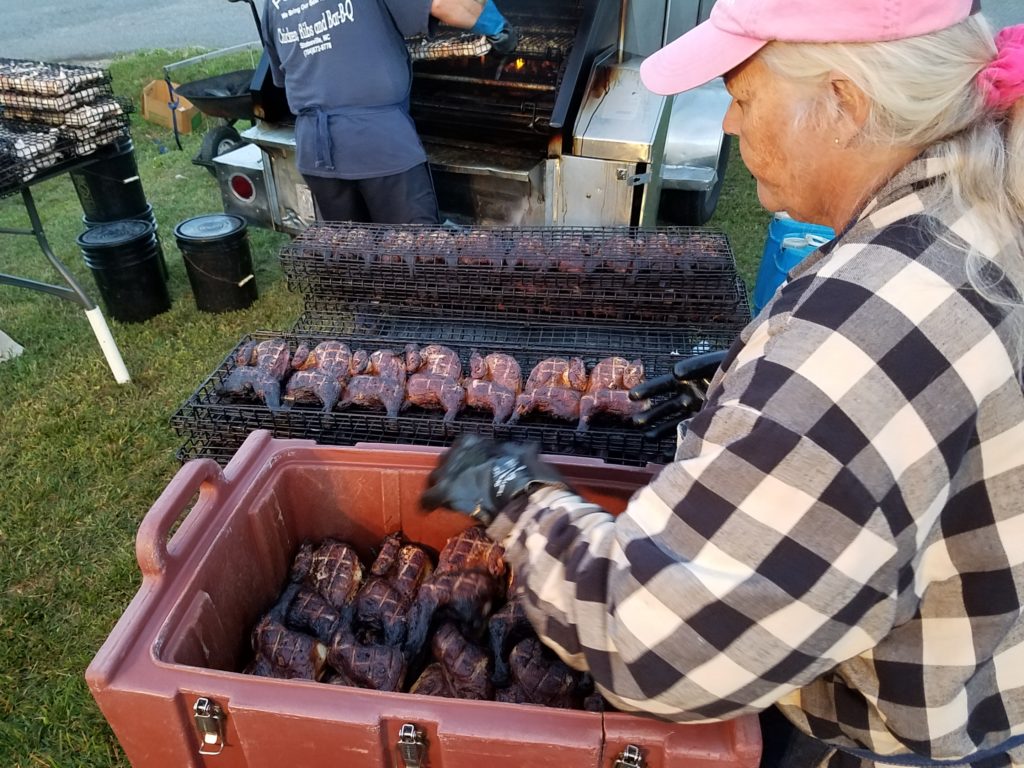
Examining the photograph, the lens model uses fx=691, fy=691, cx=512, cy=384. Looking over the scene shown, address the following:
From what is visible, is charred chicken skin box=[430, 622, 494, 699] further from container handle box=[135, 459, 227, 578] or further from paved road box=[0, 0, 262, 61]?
paved road box=[0, 0, 262, 61]

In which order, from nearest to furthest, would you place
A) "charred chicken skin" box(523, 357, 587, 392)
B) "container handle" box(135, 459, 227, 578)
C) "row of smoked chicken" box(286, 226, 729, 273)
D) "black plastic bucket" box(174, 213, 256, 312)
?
"container handle" box(135, 459, 227, 578), "charred chicken skin" box(523, 357, 587, 392), "row of smoked chicken" box(286, 226, 729, 273), "black plastic bucket" box(174, 213, 256, 312)

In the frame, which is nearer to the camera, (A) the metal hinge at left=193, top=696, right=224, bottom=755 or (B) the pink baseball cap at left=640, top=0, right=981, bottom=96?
(B) the pink baseball cap at left=640, top=0, right=981, bottom=96

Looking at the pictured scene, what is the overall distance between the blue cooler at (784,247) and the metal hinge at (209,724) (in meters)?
3.72

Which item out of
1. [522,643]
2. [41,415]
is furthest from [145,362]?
[522,643]

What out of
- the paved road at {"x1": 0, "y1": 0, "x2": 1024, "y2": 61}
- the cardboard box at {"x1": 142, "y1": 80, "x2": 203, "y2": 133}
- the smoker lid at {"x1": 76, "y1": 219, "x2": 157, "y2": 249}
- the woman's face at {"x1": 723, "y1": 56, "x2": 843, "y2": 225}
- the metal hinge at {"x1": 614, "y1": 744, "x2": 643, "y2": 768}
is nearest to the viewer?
the woman's face at {"x1": 723, "y1": 56, "x2": 843, "y2": 225}

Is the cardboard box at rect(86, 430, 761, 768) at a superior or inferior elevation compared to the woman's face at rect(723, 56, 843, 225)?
inferior

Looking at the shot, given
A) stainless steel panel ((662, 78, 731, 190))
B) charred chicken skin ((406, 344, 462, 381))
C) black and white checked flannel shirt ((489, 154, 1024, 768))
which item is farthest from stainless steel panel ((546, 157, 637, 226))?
black and white checked flannel shirt ((489, 154, 1024, 768))

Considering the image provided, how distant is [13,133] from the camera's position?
421 centimetres

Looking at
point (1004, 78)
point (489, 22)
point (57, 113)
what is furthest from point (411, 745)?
point (57, 113)

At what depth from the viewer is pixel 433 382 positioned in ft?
10.3

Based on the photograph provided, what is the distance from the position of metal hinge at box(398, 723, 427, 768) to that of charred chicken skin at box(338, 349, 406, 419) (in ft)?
5.41

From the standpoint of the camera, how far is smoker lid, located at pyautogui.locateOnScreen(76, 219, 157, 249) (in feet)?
16.6

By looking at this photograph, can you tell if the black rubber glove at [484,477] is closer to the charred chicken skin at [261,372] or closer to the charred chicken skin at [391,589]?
the charred chicken skin at [391,589]

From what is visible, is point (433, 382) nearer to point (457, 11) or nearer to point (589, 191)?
point (589, 191)
